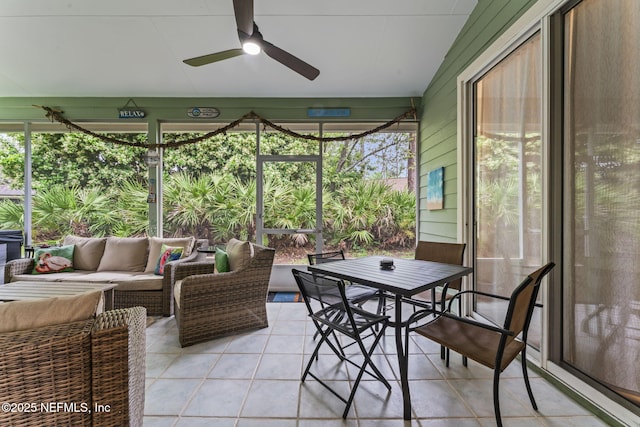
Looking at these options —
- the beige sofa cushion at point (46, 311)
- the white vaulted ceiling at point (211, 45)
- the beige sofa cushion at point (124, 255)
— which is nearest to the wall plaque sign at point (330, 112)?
the white vaulted ceiling at point (211, 45)

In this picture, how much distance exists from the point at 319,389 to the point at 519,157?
2.42 m

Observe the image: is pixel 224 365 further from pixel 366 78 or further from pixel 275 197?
pixel 366 78

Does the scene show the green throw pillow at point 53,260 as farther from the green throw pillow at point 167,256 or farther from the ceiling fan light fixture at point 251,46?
the ceiling fan light fixture at point 251,46

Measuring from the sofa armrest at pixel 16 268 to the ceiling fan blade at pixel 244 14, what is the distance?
3745 millimetres

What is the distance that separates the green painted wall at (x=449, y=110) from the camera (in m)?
2.46

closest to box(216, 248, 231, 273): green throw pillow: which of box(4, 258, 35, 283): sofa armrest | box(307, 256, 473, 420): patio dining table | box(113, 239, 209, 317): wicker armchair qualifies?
box(113, 239, 209, 317): wicker armchair

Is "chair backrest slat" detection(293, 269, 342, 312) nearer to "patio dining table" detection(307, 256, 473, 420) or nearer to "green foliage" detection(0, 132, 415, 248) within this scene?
"patio dining table" detection(307, 256, 473, 420)

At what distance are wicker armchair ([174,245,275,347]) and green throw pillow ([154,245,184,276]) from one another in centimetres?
53

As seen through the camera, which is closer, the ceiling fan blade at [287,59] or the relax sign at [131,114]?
the ceiling fan blade at [287,59]

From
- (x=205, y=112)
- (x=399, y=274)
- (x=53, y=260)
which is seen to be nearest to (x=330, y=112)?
(x=205, y=112)

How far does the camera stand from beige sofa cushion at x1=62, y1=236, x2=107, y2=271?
3.55 metres

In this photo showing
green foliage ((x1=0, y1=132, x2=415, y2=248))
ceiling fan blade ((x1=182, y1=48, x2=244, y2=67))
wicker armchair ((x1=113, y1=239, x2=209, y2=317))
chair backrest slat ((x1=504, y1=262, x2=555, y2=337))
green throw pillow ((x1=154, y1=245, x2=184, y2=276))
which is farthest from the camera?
green foliage ((x1=0, y1=132, x2=415, y2=248))

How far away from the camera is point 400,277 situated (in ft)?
6.17

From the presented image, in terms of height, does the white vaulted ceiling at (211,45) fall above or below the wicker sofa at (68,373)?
above
